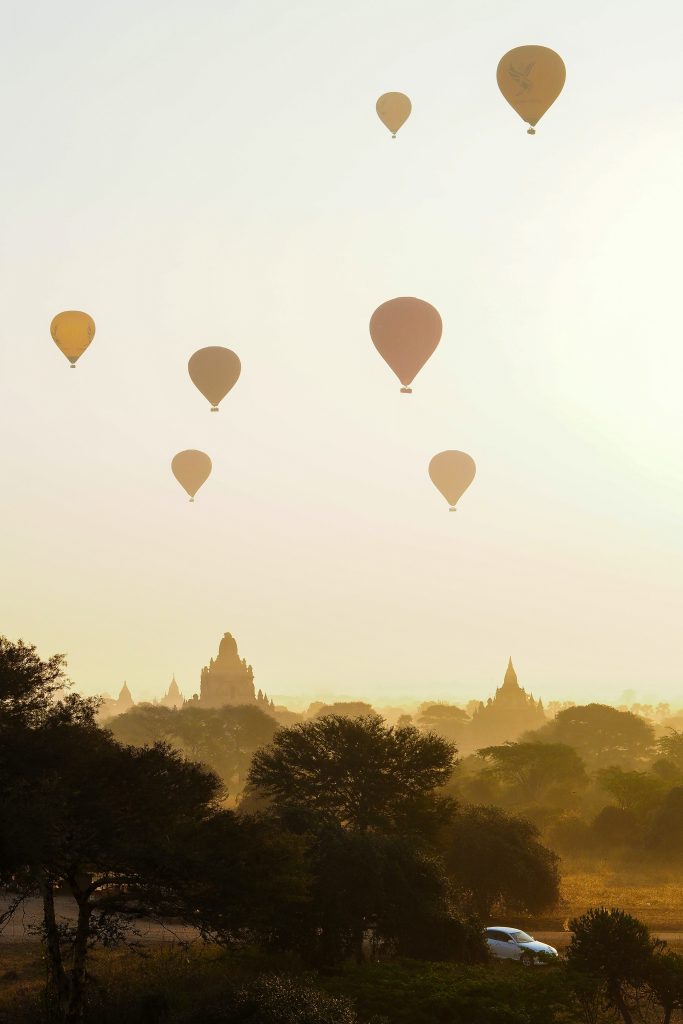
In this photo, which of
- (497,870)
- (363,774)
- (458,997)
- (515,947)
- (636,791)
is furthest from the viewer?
(636,791)

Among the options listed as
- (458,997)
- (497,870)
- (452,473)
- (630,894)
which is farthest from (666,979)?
(452,473)

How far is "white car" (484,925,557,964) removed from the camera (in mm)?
32281

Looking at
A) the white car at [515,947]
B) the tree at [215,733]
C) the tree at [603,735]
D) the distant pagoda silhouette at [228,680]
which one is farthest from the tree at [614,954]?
the distant pagoda silhouette at [228,680]

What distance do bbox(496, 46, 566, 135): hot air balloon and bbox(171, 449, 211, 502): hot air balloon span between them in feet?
94.5

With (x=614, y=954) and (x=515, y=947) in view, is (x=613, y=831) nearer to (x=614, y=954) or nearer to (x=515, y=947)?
(x=515, y=947)

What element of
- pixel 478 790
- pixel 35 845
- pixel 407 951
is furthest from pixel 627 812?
pixel 35 845

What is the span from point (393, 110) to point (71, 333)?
1936cm

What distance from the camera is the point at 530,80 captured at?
48188mm

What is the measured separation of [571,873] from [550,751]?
102 feet

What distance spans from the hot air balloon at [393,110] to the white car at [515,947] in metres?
38.7

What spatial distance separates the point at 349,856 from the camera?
29.6 meters

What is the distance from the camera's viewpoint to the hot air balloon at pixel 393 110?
56844mm

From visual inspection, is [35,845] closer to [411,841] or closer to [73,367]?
[411,841]

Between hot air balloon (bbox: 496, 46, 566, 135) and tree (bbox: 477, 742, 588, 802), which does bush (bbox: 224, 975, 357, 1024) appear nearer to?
hot air balloon (bbox: 496, 46, 566, 135)
